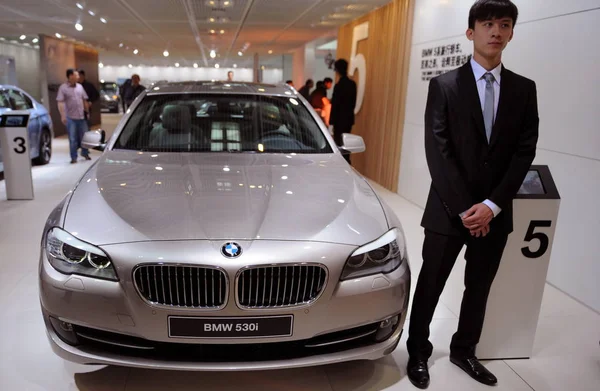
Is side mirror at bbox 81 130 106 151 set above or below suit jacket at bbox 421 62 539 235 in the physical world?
below

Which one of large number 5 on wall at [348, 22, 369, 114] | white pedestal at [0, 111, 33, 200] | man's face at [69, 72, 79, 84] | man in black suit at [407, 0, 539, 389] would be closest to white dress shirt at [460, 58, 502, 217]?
man in black suit at [407, 0, 539, 389]

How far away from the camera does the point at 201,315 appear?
175 cm

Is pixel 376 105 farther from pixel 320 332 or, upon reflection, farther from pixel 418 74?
pixel 320 332

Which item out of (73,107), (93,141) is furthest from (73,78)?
(93,141)

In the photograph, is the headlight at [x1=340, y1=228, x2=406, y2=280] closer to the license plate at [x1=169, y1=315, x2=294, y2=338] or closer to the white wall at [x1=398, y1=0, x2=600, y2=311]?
the license plate at [x1=169, y1=315, x2=294, y2=338]

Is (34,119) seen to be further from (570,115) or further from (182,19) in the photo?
(570,115)

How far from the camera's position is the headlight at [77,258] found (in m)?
1.77

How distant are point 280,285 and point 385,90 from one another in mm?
5528

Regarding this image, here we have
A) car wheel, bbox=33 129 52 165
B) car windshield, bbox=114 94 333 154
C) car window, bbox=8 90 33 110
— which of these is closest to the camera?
car windshield, bbox=114 94 333 154

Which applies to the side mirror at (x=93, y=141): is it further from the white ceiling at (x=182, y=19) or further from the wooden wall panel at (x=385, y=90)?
the white ceiling at (x=182, y=19)

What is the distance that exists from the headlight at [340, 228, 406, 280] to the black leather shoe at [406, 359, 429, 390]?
59 cm

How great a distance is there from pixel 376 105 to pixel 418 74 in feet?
4.42

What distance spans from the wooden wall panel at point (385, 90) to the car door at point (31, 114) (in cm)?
484

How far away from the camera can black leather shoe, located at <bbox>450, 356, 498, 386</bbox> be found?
227 centimetres
